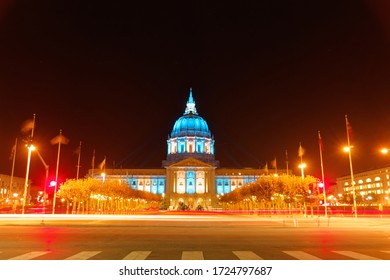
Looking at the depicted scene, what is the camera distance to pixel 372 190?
6270 inches

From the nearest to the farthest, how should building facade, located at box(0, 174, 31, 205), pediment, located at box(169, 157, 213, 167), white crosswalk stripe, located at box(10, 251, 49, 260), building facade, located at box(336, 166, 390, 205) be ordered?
1. white crosswalk stripe, located at box(10, 251, 49, 260)
2. building facade, located at box(0, 174, 31, 205)
3. building facade, located at box(336, 166, 390, 205)
4. pediment, located at box(169, 157, 213, 167)

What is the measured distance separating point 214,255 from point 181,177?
5862 inches

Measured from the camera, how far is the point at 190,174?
532ft

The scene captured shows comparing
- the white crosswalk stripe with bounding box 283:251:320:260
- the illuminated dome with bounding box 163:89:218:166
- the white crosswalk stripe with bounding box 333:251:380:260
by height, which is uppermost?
the illuminated dome with bounding box 163:89:218:166

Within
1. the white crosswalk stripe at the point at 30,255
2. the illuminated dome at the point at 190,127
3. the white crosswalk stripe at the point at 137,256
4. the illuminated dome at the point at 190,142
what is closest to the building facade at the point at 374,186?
the illuminated dome at the point at 190,142

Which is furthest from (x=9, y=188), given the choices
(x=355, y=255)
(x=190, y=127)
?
(x=355, y=255)

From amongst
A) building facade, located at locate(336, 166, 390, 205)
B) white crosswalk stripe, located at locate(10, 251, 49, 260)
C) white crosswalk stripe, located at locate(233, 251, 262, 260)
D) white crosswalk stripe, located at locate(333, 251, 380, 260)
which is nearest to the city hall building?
building facade, located at locate(336, 166, 390, 205)

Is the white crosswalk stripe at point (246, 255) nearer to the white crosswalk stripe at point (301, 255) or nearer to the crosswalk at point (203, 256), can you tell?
the crosswalk at point (203, 256)

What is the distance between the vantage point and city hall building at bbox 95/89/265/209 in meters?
157

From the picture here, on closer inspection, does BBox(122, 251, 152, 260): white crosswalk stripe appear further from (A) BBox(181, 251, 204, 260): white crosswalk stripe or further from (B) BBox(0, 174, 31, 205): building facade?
(B) BBox(0, 174, 31, 205): building facade

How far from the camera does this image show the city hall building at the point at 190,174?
515 ft
